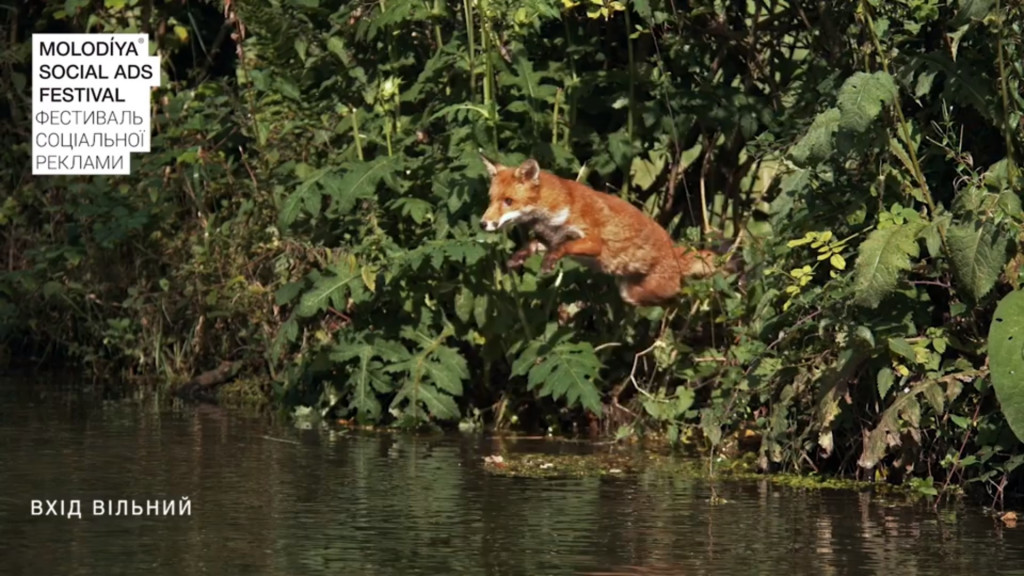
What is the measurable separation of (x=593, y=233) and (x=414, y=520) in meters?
3.02

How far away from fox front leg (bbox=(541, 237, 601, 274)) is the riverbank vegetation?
263mm

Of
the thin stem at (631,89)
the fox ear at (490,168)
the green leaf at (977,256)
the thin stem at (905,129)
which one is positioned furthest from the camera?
the thin stem at (631,89)

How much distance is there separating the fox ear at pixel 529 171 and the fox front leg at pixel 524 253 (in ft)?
1.69

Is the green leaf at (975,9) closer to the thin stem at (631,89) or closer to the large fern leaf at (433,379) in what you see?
the thin stem at (631,89)

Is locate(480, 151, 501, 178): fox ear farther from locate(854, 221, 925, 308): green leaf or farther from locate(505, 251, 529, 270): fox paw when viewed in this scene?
locate(854, 221, 925, 308): green leaf

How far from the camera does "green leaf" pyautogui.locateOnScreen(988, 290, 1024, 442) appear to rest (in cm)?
823

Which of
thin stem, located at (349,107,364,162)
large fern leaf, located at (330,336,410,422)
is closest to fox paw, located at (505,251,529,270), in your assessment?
large fern leaf, located at (330,336,410,422)

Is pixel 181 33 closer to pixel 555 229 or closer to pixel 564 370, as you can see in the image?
pixel 555 229

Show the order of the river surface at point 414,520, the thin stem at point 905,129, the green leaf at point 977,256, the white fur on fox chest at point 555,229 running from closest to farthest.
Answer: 1. the river surface at point 414,520
2. the green leaf at point 977,256
3. the thin stem at point 905,129
4. the white fur on fox chest at point 555,229

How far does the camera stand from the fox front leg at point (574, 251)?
10766 mm

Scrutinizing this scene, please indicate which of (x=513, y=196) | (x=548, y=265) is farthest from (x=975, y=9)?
(x=548, y=265)

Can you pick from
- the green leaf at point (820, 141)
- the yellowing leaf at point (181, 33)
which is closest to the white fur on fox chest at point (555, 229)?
the green leaf at point (820, 141)

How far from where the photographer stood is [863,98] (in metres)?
8.61

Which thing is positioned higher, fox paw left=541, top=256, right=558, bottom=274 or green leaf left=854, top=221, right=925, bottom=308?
fox paw left=541, top=256, right=558, bottom=274
